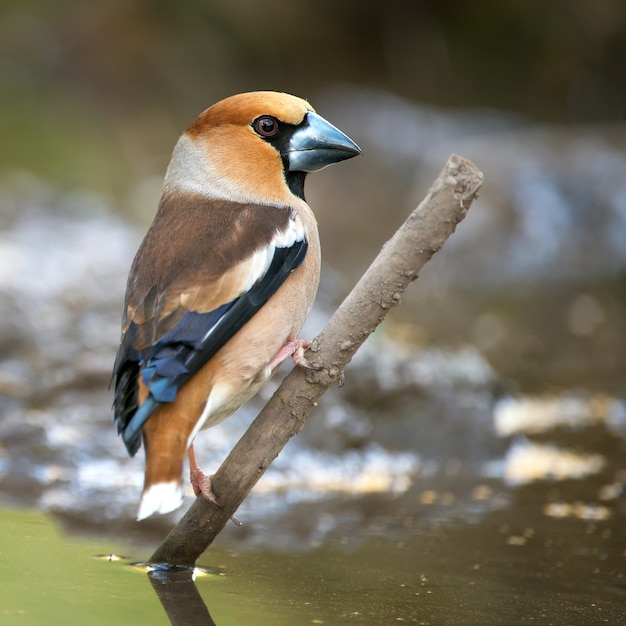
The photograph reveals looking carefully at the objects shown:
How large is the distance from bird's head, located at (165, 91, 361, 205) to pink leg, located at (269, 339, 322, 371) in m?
0.62

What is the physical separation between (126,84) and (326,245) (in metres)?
13.1

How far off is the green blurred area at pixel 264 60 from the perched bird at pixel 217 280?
1124cm

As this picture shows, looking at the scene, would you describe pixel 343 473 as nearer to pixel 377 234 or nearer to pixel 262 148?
pixel 262 148

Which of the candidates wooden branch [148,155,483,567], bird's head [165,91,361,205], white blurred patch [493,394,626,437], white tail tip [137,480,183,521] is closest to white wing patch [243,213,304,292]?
bird's head [165,91,361,205]

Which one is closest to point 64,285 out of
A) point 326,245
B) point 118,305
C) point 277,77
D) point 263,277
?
point 118,305

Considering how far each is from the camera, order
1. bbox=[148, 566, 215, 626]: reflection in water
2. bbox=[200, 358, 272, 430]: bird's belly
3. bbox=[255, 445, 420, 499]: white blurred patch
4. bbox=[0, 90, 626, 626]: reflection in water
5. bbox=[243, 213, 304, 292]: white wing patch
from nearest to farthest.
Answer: bbox=[148, 566, 215, 626]: reflection in water, bbox=[200, 358, 272, 430]: bird's belly, bbox=[243, 213, 304, 292]: white wing patch, bbox=[0, 90, 626, 626]: reflection in water, bbox=[255, 445, 420, 499]: white blurred patch

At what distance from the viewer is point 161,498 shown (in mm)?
3289

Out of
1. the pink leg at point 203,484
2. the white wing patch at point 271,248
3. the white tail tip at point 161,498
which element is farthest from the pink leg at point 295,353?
the white tail tip at point 161,498

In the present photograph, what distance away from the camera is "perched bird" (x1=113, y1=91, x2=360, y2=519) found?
135 inches

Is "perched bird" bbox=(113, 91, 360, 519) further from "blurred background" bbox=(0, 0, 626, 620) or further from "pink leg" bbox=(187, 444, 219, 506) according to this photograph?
"blurred background" bbox=(0, 0, 626, 620)

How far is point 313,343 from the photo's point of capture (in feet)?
12.1

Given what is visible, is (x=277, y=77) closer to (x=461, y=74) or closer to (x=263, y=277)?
(x=461, y=74)

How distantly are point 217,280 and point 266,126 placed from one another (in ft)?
2.55

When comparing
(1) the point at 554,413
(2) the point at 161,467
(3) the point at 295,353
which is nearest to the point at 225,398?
(3) the point at 295,353
